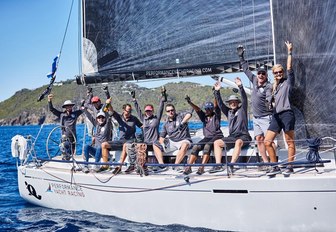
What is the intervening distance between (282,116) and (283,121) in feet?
0.26

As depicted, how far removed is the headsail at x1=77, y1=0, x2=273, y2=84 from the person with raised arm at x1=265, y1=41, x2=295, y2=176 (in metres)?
2.16

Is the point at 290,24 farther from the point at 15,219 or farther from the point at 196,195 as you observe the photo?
the point at 15,219

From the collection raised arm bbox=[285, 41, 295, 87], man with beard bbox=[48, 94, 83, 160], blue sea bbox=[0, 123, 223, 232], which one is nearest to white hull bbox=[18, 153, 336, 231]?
blue sea bbox=[0, 123, 223, 232]

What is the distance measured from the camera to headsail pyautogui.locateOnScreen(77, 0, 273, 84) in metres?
8.92

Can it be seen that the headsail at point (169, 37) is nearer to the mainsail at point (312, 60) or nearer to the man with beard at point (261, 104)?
the mainsail at point (312, 60)

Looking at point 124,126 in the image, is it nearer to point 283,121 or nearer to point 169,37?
point 169,37

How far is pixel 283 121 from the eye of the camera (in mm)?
6523

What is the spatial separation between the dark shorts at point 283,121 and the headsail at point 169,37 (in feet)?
7.92

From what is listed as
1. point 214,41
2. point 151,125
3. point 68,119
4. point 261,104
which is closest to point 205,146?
point 261,104

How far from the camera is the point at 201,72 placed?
9.33 m

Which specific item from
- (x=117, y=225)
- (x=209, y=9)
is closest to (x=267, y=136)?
(x=117, y=225)

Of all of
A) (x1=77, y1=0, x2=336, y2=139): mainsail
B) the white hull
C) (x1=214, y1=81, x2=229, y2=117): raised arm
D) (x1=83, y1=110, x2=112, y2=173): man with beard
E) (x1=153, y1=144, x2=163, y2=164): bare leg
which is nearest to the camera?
the white hull

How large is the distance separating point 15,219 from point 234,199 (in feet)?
15.7

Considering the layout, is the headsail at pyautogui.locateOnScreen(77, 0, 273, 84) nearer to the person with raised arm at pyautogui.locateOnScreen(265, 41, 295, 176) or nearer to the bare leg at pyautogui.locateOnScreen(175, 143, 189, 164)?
the person with raised arm at pyautogui.locateOnScreen(265, 41, 295, 176)
